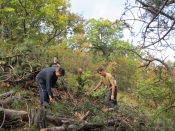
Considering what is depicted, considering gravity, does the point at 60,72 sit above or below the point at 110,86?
above

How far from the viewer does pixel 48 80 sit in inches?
225

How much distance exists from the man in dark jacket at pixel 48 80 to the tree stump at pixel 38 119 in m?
0.55

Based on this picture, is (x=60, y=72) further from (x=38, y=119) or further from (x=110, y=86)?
(x=110, y=86)

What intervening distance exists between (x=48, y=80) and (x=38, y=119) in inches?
38.6

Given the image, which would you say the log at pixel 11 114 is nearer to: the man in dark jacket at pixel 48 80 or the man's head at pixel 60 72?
the man in dark jacket at pixel 48 80

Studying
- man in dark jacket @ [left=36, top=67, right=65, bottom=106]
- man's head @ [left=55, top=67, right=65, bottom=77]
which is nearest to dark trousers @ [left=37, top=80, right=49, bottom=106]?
man in dark jacket @ [left=36, top=67, right=65, bottom=106]

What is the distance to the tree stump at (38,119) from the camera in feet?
16.6

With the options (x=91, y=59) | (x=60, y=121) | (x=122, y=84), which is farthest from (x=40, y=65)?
(x=91, y=59)

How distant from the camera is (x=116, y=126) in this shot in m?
5.78

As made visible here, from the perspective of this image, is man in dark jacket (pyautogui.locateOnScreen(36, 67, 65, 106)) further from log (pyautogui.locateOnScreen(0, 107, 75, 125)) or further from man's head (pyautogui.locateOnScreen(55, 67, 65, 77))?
log (pyautogui.locateOnScreen(0, 107, 75, 125))

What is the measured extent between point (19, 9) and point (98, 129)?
49.7ft

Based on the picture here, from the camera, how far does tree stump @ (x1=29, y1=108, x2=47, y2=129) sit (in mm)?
5070

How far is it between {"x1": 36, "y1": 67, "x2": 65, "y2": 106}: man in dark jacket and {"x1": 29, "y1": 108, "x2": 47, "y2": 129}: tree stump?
553 mm

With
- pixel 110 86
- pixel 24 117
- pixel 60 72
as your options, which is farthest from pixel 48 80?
pixel 110 86
